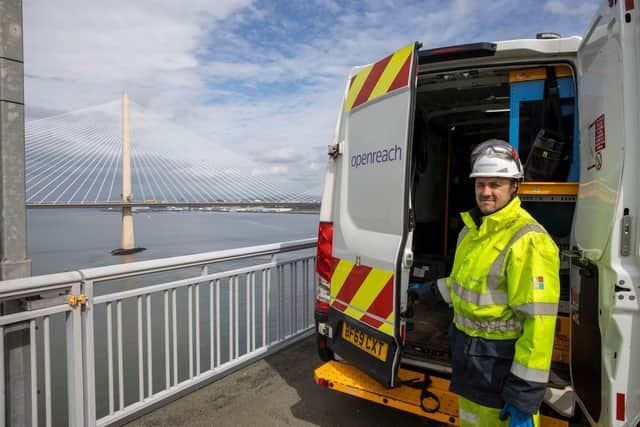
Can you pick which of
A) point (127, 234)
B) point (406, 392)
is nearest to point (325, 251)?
point (406, 392)

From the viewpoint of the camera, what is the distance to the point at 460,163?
5516 mm

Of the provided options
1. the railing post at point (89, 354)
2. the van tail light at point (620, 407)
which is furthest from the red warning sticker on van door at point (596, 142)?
the railing post at point (89, 354)

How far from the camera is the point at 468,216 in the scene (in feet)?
6.07

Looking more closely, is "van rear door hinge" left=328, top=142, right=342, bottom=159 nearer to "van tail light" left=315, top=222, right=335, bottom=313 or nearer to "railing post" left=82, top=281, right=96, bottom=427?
"van tail light" left=315, top=222, right=335, bottom=313

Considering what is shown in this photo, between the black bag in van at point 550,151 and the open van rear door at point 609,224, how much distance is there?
9.5 inches

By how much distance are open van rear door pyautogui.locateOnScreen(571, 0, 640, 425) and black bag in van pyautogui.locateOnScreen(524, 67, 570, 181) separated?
0.79ft

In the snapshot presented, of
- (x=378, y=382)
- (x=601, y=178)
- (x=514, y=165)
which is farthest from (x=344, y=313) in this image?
(x=601, y=178)

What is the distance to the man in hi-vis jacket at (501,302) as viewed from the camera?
150cm

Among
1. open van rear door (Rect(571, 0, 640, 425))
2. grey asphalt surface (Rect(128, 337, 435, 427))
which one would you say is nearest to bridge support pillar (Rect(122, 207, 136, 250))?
grey asphalt surface (Rect(128, 337, 435, 427))

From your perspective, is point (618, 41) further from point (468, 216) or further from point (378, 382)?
point (378, 382)

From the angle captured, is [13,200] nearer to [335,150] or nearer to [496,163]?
[335,150]

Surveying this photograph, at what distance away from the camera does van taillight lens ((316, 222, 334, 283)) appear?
2.72 meters

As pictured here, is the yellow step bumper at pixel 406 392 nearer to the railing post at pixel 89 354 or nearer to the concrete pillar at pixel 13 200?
the railing post at pixel 89 354

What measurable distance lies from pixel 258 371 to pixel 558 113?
278cm
